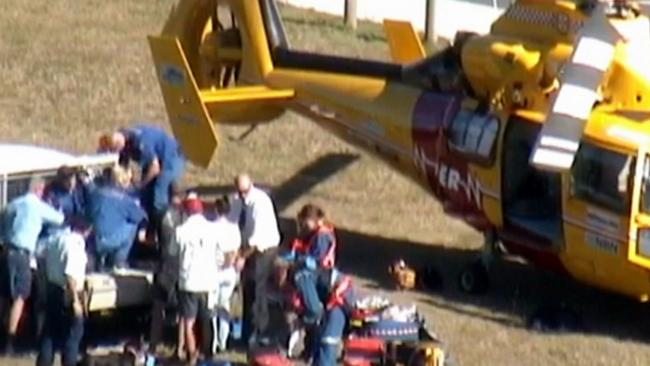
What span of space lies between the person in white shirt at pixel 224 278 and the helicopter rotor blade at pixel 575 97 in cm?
243

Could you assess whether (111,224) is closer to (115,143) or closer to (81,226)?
(81,226)

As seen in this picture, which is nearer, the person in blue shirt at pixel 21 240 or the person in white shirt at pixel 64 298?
the person in white shirt at pixel 64 298

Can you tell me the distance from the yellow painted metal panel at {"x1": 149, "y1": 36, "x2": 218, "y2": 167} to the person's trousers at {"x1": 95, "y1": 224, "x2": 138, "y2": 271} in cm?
283

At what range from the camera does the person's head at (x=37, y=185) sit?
59.5 ft

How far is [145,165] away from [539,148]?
3.49m

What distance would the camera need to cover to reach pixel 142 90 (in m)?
26.3

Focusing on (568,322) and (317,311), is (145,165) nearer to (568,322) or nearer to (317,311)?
(317,311)

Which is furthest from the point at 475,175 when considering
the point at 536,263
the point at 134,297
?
the point at 134,297

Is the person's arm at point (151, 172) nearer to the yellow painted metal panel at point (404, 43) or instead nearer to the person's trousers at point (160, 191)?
the person's trousers at point (160, 191)

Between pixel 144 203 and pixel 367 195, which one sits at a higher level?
pixel 144 203

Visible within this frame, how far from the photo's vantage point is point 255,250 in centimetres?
1811

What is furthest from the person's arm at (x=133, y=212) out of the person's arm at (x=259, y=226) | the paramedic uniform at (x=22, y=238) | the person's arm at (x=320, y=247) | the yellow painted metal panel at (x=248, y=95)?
the yellow painted metal panel at (x=248, y=95)

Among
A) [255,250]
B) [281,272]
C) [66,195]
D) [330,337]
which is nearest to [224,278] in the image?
[281,272]

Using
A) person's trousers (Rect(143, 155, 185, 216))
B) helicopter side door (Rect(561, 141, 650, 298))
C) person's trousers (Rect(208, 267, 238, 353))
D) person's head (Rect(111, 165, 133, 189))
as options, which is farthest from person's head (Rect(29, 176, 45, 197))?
helicopter side door (Rect(561, 141, 650, 298))
